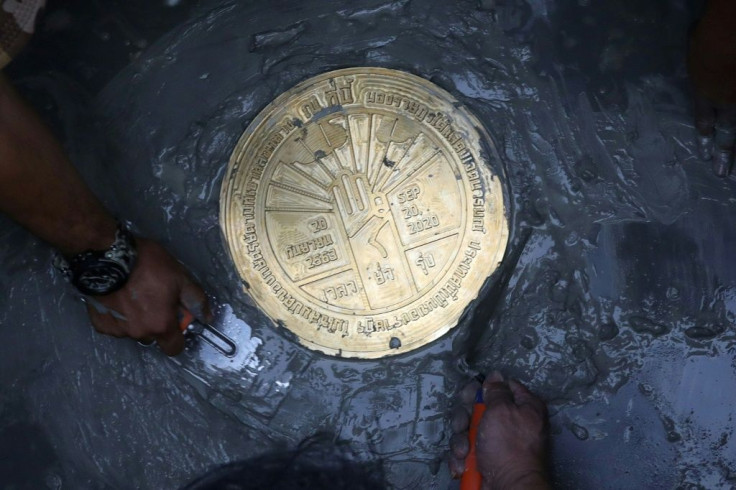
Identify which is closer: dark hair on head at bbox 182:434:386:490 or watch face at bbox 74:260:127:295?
watch face at bbox 74:260:127:295

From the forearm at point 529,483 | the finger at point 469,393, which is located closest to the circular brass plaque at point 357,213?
the finger at point 469,393

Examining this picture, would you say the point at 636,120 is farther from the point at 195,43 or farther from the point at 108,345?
the point at 108,345

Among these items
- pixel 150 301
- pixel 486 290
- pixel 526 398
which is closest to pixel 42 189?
pixel 150 301

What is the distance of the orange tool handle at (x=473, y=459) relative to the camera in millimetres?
1558

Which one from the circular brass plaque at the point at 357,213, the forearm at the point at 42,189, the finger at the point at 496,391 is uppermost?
the forearm at the point at 42,189

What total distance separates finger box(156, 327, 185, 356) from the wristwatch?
18cm

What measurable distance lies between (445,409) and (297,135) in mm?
772

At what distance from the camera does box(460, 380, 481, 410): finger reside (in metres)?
1.63

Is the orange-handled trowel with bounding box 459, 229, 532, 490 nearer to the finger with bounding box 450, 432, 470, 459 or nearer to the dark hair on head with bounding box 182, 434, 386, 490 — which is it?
the finger with bounding box 450, 432, 470, 459

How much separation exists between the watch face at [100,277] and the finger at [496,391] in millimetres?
850

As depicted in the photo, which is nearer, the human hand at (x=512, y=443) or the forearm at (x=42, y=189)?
the forearm at (x=42, y=189)

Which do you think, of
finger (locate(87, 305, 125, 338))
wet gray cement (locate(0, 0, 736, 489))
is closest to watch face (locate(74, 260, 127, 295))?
finger (locate(87, 305, 125, 338))

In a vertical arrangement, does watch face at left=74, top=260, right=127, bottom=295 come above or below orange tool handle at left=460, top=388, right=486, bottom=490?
above

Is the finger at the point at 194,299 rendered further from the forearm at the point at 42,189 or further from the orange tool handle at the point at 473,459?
the orange tool handle at the point at 473,459
